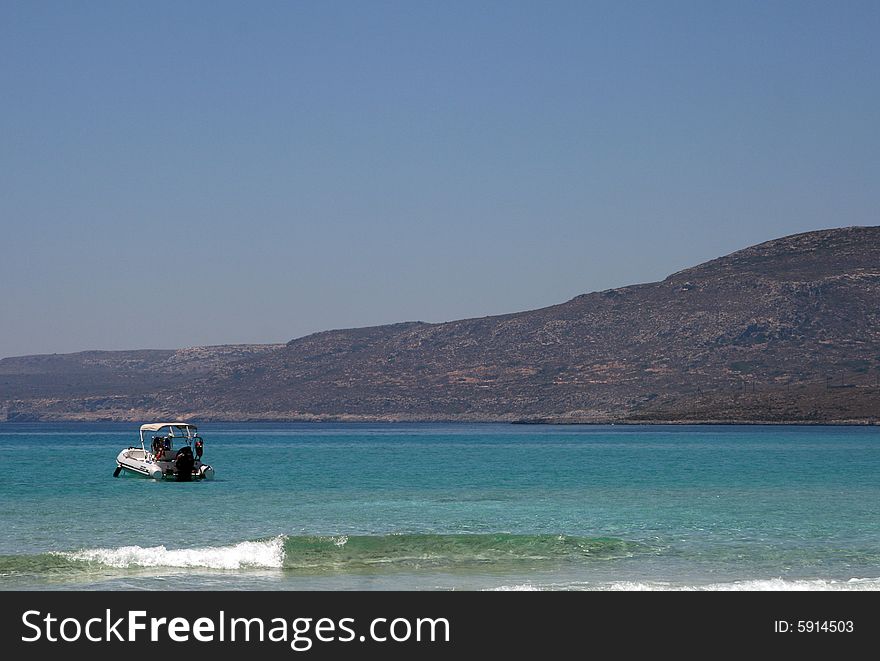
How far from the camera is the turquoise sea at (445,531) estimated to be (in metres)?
28.5

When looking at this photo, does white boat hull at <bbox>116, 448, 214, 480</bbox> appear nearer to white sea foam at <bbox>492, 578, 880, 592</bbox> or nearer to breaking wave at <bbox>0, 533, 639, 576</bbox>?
breaking wave at <bbox>0, 533, 639, 576</bbox>

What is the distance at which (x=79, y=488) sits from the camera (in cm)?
6047


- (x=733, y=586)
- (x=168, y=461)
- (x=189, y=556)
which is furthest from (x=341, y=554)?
(x=168, y=461)

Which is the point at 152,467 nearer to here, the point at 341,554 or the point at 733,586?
the point at 341,554

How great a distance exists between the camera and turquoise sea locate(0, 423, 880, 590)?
93.6ft

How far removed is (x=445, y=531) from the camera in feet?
125

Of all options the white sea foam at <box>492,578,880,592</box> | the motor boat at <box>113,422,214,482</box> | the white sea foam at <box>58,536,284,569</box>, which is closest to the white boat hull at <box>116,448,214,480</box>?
the motor boat at <box>113,422,214,482</box>

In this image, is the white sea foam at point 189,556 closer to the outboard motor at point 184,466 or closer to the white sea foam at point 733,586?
the white sea foam at point 733,586

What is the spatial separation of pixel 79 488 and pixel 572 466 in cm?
3689

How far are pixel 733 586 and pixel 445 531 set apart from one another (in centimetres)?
1315

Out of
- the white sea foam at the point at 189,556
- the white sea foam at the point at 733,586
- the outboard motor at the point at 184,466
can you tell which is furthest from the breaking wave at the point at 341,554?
the outboard motor at the point at 184,466
